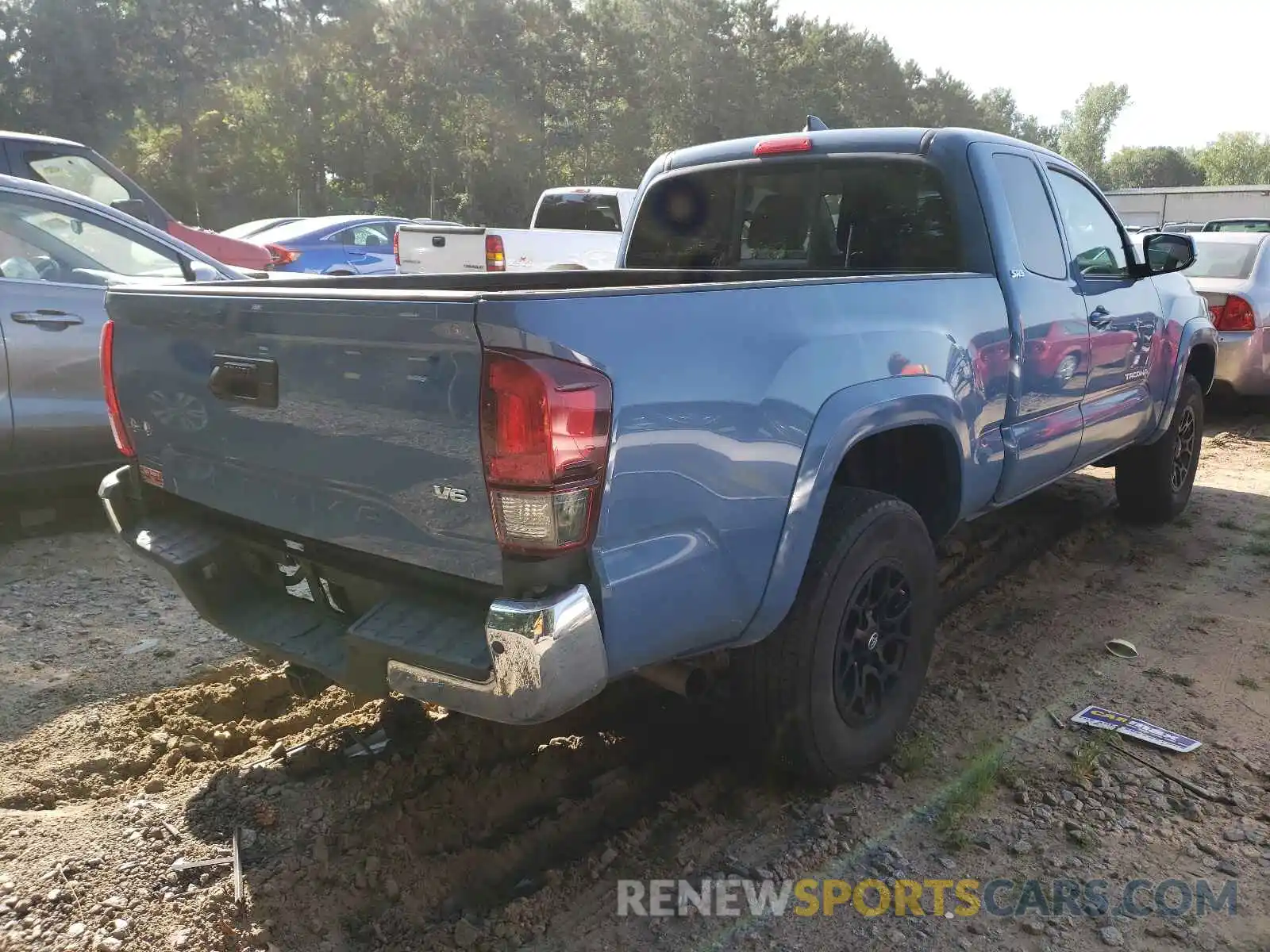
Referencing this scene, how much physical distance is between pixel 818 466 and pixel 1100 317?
2437 mm

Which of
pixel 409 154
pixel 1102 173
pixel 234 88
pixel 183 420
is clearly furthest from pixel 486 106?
pixel 1102 173

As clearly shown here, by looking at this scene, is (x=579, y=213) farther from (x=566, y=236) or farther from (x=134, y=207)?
(x=134, y=207)

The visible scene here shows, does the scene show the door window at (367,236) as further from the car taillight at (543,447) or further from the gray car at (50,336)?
the car taillight at (543,447)

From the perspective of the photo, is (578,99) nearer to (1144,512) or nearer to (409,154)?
(409,154)

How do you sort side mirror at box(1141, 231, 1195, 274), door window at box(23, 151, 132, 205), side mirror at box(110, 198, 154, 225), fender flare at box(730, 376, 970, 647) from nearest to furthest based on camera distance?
fender flare at box(730, 376, 970, 647) → side mirror at box(1141, 231, 1195, 274) → door window at box(23, 151, 132, 205) → side mirror at box(110, 198, 154, 225)

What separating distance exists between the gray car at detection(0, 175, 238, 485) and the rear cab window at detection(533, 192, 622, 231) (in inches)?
344

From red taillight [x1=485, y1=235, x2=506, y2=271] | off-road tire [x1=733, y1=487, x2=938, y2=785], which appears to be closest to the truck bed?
off-road tire [x1=733, y1=487, x2=938, y2=785]

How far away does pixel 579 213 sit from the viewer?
14016mm

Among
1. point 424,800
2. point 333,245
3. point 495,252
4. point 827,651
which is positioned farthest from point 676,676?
point 333,245

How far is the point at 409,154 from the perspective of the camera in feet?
119

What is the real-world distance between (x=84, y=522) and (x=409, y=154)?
33.2 meters

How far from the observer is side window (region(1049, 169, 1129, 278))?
175 inches

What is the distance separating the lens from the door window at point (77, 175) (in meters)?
8.62

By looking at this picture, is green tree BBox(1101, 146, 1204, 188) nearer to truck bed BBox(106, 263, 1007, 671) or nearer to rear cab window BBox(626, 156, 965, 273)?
rear cab window BBox(626, 156, 965, 273)
